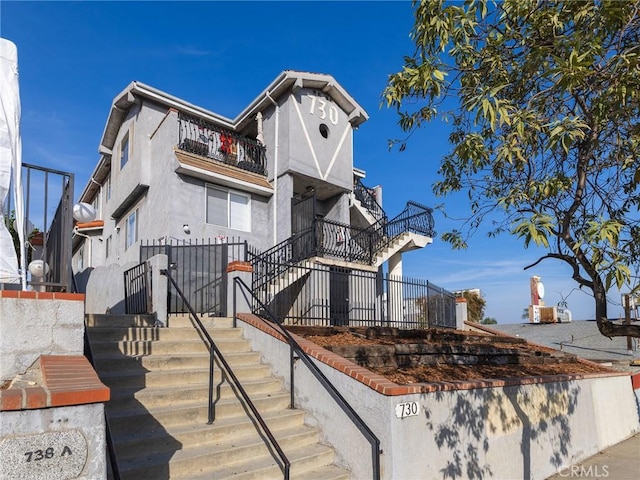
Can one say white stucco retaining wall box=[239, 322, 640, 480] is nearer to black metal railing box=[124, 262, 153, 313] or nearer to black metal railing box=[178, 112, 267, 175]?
black metal railing box=[124, 262, 153, 313]

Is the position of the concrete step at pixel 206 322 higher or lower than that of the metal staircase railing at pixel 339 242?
lower

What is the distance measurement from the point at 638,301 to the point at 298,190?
13460 mm

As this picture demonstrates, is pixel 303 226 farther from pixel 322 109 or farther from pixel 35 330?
pixel 35 330

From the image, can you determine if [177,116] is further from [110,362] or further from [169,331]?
[110,362]

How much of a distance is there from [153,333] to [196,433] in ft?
7.54

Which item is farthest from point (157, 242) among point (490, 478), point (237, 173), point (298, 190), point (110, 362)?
point (490, 478)

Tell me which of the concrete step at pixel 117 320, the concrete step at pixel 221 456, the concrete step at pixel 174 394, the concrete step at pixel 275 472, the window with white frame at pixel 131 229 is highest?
the window with white frame at pixel 131 229

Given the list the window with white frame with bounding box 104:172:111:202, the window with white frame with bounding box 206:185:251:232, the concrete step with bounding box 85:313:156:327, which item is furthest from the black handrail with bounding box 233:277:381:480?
the window with white frame with bounding box 104:172:111:202

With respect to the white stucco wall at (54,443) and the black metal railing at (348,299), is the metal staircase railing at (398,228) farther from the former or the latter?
the white stucco wall at (54,443)

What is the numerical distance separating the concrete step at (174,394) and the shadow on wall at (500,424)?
253 centimetres

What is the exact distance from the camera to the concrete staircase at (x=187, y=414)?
15.5ft

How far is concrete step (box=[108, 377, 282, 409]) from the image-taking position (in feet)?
17.2

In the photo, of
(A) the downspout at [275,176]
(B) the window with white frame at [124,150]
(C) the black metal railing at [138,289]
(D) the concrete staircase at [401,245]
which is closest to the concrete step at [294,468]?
(C) the black metal railing at [138,289]

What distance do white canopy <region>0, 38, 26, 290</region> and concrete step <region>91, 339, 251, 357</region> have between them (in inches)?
93.2
